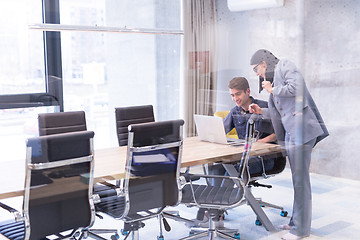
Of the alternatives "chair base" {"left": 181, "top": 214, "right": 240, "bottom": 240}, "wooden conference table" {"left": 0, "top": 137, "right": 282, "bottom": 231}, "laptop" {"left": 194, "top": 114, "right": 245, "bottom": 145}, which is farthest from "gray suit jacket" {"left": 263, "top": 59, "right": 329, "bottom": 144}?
"chair base" {"left": 181, "top": 214, "right": 240, "bottom": 240}

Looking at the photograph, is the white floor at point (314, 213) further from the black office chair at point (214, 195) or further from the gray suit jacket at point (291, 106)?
the gray suit jacket at point (291, 106)

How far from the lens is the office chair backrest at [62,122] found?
3373 millimetres

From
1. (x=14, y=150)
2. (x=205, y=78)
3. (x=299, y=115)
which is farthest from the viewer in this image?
(x=205, y=78)

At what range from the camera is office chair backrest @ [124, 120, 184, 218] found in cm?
284

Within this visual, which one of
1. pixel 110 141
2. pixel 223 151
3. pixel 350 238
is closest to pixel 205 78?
pixel 223 151

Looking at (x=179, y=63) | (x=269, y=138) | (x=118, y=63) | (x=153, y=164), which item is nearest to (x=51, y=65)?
Result: (x=118, y=63)

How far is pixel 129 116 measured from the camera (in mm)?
3717

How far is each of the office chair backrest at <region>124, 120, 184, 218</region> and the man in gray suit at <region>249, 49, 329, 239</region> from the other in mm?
666

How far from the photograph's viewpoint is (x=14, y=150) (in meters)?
2.97

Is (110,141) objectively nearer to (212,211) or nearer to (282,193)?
(212,211)

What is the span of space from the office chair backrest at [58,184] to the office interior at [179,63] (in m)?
0.46

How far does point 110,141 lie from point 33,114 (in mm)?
630

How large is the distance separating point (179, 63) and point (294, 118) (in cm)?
94

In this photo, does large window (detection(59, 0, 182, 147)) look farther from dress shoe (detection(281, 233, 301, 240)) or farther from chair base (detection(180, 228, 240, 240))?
dress shoe (detection(281, 233, 301, 240))
